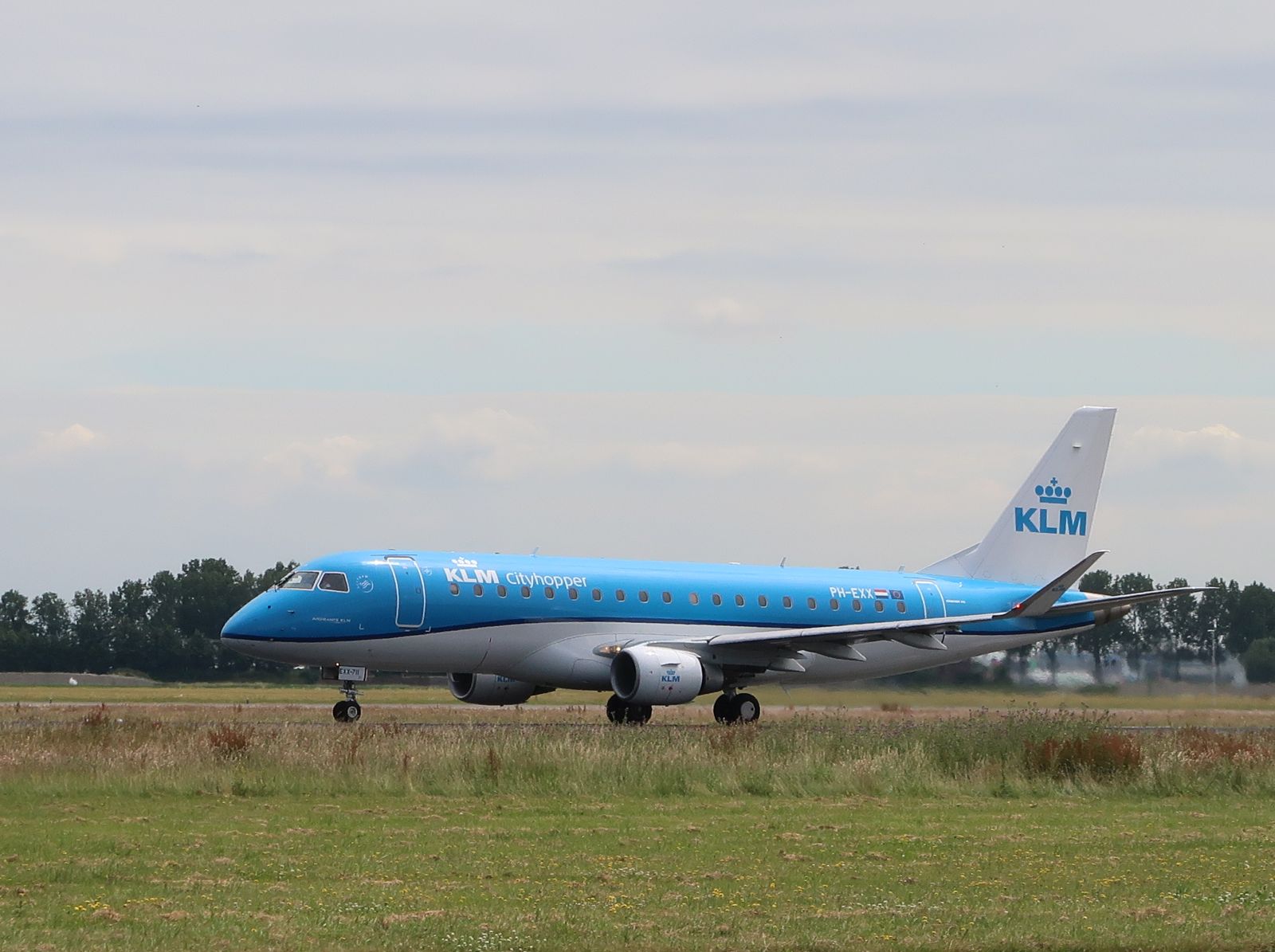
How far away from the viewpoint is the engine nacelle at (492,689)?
38406 mm

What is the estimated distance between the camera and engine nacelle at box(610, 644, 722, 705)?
3525 centimetres

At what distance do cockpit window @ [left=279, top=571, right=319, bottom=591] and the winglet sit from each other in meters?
14.1

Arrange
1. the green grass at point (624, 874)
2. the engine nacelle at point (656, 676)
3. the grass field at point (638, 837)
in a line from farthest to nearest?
the engine nacelle at point (656, 676)
the grass field at point (638, 837)
the green grass at point (624, 874)

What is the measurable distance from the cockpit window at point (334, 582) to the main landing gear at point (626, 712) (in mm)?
6146

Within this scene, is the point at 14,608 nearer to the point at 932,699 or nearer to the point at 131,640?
the point at 131,640

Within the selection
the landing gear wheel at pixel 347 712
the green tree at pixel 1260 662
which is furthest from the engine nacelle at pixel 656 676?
the green tree at pixel 1260 662

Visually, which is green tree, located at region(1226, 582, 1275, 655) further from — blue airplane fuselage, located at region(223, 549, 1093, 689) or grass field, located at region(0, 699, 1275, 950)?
grass field, located at region(0, 699, 1275, 950)

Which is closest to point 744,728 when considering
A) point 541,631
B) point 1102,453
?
point 541,631

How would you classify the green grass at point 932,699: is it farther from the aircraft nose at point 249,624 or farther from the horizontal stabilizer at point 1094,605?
the aircraft nose at point 249,624

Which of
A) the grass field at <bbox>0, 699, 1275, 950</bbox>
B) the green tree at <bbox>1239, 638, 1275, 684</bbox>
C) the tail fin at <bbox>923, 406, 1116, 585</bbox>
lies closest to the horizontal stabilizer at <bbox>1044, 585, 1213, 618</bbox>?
the tail fin at <bbox>923, 406, 1116, 585</bbox>

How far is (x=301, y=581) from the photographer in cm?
3547

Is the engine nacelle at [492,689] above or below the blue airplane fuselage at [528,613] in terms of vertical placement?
below

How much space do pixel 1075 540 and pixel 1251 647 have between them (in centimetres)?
629

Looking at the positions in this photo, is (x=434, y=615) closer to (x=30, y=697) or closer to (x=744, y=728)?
(x=744, y=728)
